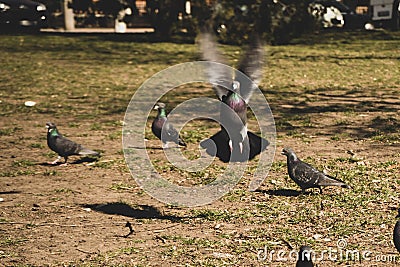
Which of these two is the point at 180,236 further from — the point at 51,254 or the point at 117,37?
the point at 117,37

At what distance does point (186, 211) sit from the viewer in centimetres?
655

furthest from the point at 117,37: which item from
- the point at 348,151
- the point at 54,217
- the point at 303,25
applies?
the point at 54,217

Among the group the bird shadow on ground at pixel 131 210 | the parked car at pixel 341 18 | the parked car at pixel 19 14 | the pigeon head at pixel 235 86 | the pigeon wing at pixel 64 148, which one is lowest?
the parked car at pixel 341 18

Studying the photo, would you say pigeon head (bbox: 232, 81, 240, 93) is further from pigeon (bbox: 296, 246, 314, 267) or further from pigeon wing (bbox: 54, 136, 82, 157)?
pigeon (bbox: 296, 246, 314, 267)

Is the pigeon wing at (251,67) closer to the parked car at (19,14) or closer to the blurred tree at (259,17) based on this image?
the parked car at (19,14)

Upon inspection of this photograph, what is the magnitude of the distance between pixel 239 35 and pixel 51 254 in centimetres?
1732

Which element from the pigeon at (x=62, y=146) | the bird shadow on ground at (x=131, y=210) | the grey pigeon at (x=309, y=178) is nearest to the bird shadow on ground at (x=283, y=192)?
the grey pigeon at (x=309, y=178)

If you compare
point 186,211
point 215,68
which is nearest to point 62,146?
point 215,68

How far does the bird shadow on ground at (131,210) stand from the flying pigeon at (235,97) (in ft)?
5.23

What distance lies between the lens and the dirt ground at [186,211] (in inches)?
218

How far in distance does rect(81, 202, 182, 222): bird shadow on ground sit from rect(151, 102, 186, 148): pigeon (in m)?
2.01

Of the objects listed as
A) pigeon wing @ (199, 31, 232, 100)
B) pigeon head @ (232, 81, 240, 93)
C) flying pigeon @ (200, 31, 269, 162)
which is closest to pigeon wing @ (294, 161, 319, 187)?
flying pigeon @ (200, 31, 269, 162)

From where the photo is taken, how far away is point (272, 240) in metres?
5.73

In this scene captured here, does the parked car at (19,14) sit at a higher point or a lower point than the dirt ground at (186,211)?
higher
